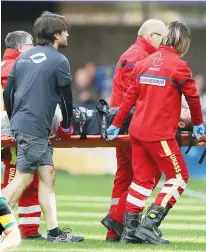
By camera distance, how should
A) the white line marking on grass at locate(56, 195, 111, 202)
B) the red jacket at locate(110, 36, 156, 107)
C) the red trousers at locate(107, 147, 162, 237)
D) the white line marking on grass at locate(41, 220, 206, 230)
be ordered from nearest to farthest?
the red jacket at locate(110, 36, 156, 107) < the red trousers at locate(107, 147, 162, 237) < the white line marking on grass at locate(41, 220, 206, 230) < the white line marking on grass at locate(56, 195, 111, 202)

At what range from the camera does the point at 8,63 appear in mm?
11539

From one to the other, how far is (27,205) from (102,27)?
16491 mm

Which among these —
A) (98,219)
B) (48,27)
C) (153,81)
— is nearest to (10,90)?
(48,27)

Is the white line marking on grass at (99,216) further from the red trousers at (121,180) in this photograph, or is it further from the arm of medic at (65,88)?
the arm of medic at (65,88)

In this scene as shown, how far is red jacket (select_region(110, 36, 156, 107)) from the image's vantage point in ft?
36.5

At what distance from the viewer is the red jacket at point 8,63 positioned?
11477 mm

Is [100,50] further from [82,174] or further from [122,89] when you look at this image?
[122,89]

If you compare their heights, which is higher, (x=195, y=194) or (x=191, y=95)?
(x=191, y=95)

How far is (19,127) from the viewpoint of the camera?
1059 centimetres

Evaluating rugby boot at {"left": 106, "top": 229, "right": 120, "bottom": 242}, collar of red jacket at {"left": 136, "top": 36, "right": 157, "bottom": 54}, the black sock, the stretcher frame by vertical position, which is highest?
collar of red jacket at {"left": 136, "top": 36, "right": 157, "bottom": 54}

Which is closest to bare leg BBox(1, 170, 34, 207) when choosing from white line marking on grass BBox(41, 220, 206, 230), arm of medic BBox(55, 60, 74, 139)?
arm of medic BBox(55, 60, 74, 139)

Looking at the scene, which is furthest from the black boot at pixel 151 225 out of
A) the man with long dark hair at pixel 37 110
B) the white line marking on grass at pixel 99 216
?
the white line marking on grass at pixel 99 216

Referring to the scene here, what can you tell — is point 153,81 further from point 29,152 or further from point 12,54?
point 12,54

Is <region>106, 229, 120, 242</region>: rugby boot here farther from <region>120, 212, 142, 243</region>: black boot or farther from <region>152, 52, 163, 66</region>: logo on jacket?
<region>152, 52, 163, 66</region>: logo on jacket
